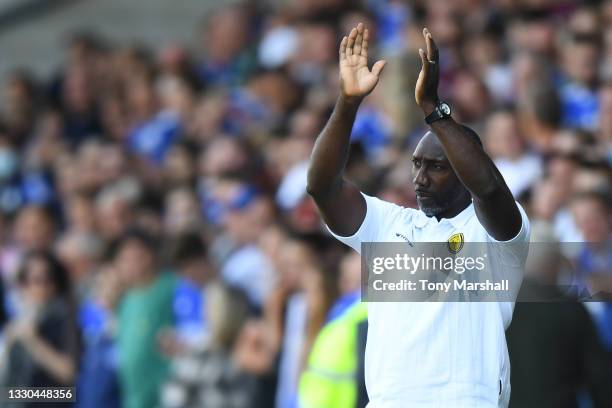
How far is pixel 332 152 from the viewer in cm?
517

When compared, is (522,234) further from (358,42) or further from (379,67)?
(358,42)

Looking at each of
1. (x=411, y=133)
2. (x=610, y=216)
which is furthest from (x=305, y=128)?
(x=610, y=216)

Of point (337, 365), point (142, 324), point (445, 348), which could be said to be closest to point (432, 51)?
point (445, 348)

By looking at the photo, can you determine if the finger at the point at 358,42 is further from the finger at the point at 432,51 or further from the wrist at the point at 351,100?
the finger at the point at 432,51

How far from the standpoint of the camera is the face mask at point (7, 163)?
14102 millimetres

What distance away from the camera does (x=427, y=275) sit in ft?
16.8

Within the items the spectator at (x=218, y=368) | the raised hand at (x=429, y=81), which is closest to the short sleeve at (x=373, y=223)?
the raised hand at (x=429, y=81)

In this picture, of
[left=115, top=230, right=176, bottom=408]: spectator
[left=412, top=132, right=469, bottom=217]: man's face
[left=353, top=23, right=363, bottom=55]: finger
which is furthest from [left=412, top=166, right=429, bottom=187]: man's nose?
[left=115, top=230, right=176, bottom=408]: spectator

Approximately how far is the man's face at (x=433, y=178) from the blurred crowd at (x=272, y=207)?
5.36 ft

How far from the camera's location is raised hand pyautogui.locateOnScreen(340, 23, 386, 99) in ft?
16.6

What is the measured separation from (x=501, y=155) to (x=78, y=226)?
15.1ft

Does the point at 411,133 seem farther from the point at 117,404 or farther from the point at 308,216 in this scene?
the point at 117,404

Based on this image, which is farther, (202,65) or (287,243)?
(202,65)

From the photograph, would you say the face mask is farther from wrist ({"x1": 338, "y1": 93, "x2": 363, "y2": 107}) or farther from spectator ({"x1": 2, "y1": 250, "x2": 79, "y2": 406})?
wrist ({"x1": 338, "y1": 93, "x2": 363, "y2": 107})
